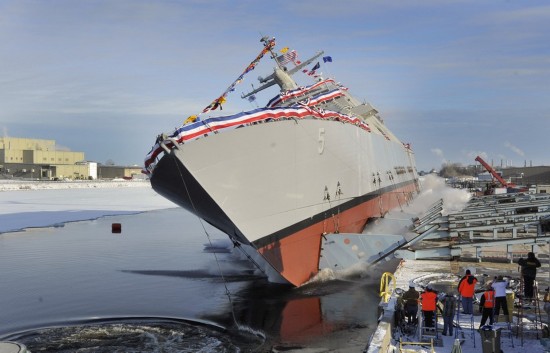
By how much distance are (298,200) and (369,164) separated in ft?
22.2

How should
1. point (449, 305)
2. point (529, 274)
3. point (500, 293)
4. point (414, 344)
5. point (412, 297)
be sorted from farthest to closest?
point (529, 274)
point (500, 293)
point (412, 297)
point (449, 305)
point (414, 344)

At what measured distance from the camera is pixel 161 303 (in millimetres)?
15102

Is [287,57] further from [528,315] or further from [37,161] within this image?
[37,161]

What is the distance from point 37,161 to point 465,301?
389 ft

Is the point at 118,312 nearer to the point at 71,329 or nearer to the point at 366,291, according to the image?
the point at 71,329

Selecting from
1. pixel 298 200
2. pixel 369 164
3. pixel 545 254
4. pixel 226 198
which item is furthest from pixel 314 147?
pixel 545 254

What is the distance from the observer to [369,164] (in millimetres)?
21969

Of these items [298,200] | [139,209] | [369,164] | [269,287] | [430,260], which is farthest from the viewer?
[139,209]

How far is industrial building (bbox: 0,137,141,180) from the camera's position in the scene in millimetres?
110975

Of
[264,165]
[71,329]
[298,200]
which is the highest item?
[264,165]

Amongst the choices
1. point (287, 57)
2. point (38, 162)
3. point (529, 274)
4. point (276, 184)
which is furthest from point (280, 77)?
point (38, 162)

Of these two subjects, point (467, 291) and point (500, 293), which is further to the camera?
point (467, 291)

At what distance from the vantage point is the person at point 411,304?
11211 millimetres

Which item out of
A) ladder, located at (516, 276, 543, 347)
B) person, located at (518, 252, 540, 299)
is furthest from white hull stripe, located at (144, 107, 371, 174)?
ladder, located at (516, 276, 543, 347)
